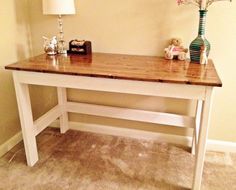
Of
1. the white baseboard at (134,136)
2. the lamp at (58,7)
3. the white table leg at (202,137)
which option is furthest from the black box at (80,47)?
the white table leg at (202,137)

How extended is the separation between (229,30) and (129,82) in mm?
958

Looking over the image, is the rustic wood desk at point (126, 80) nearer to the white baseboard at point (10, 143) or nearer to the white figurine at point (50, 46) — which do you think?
the white figurine at point (50, 46)

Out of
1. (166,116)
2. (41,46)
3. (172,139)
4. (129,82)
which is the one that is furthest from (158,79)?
(41,46)

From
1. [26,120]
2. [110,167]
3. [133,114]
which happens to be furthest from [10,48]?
[110,167]

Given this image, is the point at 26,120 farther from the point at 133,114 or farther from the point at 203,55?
the point at 203,55

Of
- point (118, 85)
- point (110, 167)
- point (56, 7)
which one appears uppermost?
point (56, 7)

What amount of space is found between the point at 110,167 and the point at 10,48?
137cm

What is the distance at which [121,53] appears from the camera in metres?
2.09

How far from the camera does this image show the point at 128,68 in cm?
163

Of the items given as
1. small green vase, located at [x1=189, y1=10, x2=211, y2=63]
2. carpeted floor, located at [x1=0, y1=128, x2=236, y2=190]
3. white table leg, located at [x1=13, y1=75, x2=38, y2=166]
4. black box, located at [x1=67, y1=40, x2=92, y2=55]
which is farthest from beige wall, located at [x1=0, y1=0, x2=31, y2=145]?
small green vase, located at [x1=189, y1=10, x2=211, y2=63]

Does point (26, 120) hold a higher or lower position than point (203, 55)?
lower

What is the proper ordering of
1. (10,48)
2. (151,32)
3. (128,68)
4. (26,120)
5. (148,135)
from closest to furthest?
(128,68), (26,120), (151,32), (10,48), (148,135)

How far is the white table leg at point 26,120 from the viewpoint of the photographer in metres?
Answer: 1.75

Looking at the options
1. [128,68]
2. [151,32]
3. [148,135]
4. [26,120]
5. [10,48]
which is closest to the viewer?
[128,68]
